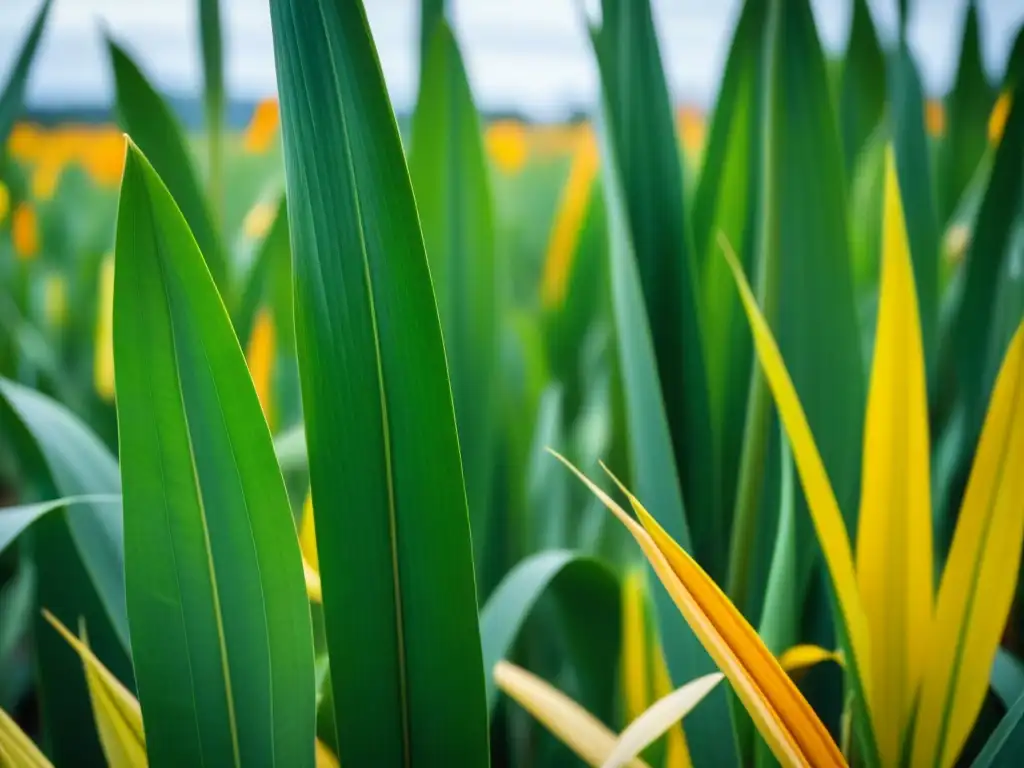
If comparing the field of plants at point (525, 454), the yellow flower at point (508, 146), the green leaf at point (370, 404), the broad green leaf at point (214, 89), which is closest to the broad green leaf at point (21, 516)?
the field of plants at point (525, 454)

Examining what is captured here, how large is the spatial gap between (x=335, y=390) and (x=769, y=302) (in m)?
0.21

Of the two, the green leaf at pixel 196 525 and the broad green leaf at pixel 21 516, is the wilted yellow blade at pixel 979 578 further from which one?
the broad green leaf at pixel 21 516

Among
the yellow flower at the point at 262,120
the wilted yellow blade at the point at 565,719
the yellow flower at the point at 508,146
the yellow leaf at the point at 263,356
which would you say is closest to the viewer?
the wilted yellow blade at the point at 565,719

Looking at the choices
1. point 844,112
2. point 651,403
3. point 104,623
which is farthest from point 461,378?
point 844,112

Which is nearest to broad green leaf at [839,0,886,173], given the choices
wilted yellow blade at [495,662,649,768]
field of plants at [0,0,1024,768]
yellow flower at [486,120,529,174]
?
field of plants at [0,0,1024,768]

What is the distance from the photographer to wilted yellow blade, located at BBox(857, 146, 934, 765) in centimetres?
30

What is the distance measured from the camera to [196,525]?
269 millimetres

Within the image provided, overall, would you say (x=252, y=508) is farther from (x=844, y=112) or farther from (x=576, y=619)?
(x=844, y=112)

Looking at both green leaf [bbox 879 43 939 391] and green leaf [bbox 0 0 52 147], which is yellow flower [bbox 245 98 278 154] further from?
green leaf [bbox 879 43 939 391]

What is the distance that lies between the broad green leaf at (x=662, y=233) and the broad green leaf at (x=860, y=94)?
22cm

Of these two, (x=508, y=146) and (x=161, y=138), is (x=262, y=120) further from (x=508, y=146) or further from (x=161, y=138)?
(x=508, y=146)

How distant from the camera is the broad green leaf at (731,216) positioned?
16.5 inches

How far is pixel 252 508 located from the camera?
26cm

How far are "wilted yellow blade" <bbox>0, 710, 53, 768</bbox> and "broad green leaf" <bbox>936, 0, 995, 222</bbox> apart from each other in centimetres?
64
